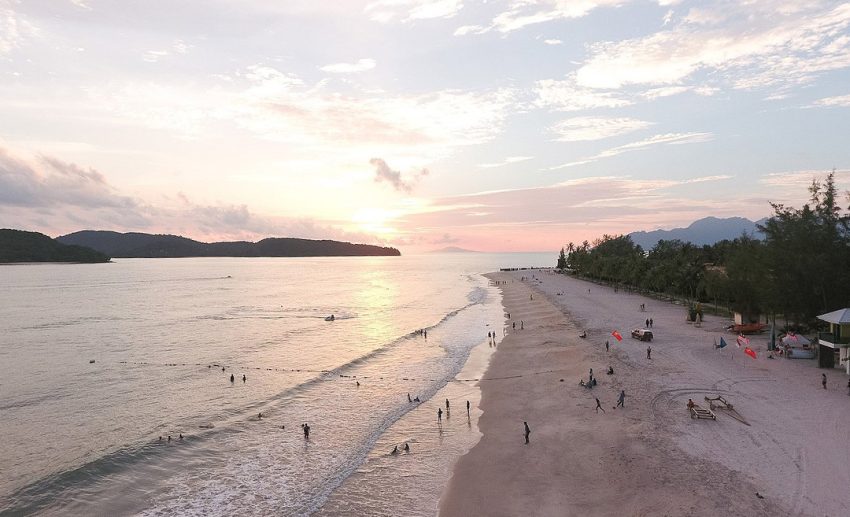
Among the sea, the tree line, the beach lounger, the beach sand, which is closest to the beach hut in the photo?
the beach sand

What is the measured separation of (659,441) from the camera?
23000mm

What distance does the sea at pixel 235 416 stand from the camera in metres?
21.4

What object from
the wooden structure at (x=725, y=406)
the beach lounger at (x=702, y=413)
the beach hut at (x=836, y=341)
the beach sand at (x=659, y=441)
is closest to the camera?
the beach sand at (x=659, y=441)

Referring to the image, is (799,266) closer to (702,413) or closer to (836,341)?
(836,341)

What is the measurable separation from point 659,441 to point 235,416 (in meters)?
25.1

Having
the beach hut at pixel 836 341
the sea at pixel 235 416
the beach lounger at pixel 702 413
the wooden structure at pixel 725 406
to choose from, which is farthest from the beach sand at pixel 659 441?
the sea at pixel 235 416

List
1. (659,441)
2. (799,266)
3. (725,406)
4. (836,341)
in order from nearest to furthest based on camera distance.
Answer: (659,441) < (725,406) < (836,341) < (799,266)

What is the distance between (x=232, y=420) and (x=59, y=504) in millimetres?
11000

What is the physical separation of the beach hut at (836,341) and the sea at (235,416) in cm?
2382

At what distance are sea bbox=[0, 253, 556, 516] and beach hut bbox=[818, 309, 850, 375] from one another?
23.8m

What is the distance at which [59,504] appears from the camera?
20781 mm

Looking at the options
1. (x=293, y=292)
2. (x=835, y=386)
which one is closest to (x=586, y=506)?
(x=835, y=386)

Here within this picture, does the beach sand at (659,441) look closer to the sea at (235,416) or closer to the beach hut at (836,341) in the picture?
the beach hut at (836,341)

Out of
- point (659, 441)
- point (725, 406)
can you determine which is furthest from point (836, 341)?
point (659, 441)
